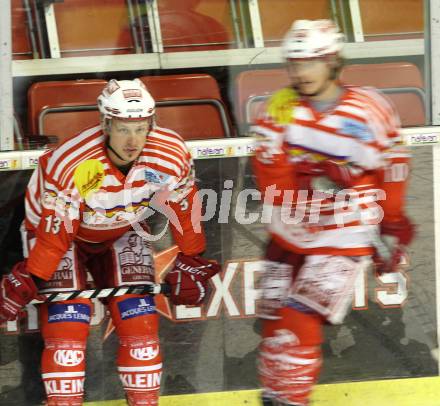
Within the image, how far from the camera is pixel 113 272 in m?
4.30

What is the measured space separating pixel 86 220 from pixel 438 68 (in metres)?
1.53

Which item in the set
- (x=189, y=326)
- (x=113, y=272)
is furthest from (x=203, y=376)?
(x=113, y=272)

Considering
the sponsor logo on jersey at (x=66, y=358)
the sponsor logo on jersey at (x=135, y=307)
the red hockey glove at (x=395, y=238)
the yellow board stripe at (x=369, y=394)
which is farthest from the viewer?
the yellow board stripe at (x=369, y=394)

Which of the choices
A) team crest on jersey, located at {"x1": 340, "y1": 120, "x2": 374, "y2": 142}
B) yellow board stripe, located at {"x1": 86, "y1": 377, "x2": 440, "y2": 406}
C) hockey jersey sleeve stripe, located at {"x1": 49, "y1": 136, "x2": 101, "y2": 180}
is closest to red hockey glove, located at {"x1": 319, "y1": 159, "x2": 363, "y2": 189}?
team crest on jersey, located at {"x1": 340, "y1": 120, "x2": 374, "y2": 142}

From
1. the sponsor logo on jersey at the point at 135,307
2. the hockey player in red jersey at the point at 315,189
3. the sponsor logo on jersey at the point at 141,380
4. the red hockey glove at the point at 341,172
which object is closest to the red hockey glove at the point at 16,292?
the sponsor logo on jersey at the point at 135,307

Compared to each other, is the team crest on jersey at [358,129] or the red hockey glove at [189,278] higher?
the team crest on jersey at [358,129]

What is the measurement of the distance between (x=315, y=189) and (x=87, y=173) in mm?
774

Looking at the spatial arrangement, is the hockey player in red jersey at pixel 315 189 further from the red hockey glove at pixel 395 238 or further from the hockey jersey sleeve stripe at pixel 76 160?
the hockey jersey sleeve stripe at pixel 76 160

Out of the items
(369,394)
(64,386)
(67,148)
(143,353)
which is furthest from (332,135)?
(369,394)

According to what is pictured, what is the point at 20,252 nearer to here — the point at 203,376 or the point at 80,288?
the point at 80,288

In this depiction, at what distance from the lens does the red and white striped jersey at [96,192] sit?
13.2 ft

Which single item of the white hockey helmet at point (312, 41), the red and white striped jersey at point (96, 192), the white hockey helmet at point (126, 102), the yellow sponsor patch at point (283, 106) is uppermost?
the white hockey helmet at point (312, 41)

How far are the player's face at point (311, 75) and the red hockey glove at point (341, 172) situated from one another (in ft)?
0.76

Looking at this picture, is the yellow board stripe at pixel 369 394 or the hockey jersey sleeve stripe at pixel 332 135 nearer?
the hockey jersey sleeve stripe at pixel 332 135
